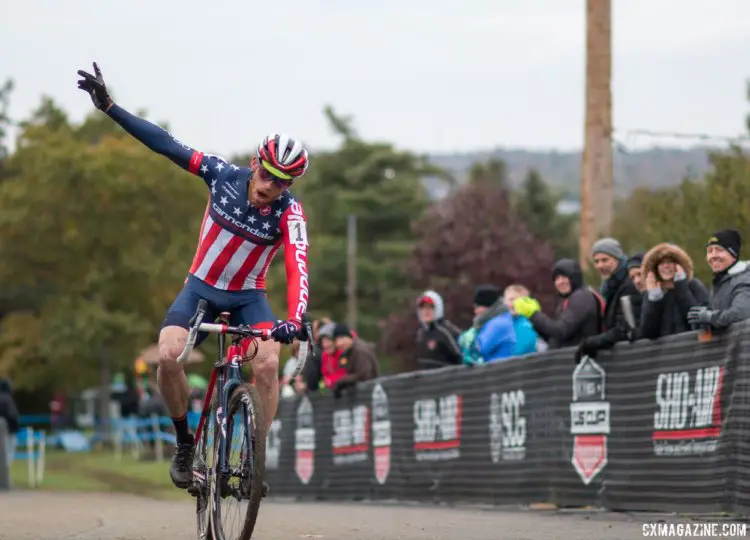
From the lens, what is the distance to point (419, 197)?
93375 millimetres

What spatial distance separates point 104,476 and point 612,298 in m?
21.9

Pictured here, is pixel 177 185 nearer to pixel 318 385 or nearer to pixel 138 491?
pixel 138 491

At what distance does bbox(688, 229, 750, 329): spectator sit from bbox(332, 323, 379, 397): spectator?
7876mm

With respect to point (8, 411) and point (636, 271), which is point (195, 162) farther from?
point (8, 411)

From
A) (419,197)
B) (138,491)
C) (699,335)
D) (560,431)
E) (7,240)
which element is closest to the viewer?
(699,335)

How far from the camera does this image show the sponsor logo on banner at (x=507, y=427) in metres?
15.1

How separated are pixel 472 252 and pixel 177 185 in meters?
10.7

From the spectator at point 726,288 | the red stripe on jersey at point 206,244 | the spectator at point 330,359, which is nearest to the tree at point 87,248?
the spectator at point 330,359

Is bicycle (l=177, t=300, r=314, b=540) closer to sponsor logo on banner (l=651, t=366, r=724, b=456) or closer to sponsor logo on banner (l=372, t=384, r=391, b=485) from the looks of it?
sponsor logo on banner (l=651, t=366, r=724, b=456)

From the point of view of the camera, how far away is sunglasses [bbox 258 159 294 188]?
33.2 ft

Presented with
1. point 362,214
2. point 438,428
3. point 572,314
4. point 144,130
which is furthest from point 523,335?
point 362,214

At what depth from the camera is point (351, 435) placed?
19.5m

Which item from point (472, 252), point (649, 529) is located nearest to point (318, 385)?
point (649, 529)

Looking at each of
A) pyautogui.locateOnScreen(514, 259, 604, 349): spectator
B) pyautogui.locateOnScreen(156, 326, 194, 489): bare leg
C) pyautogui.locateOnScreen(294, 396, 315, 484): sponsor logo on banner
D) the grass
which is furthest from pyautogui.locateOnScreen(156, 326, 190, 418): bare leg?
the grass
